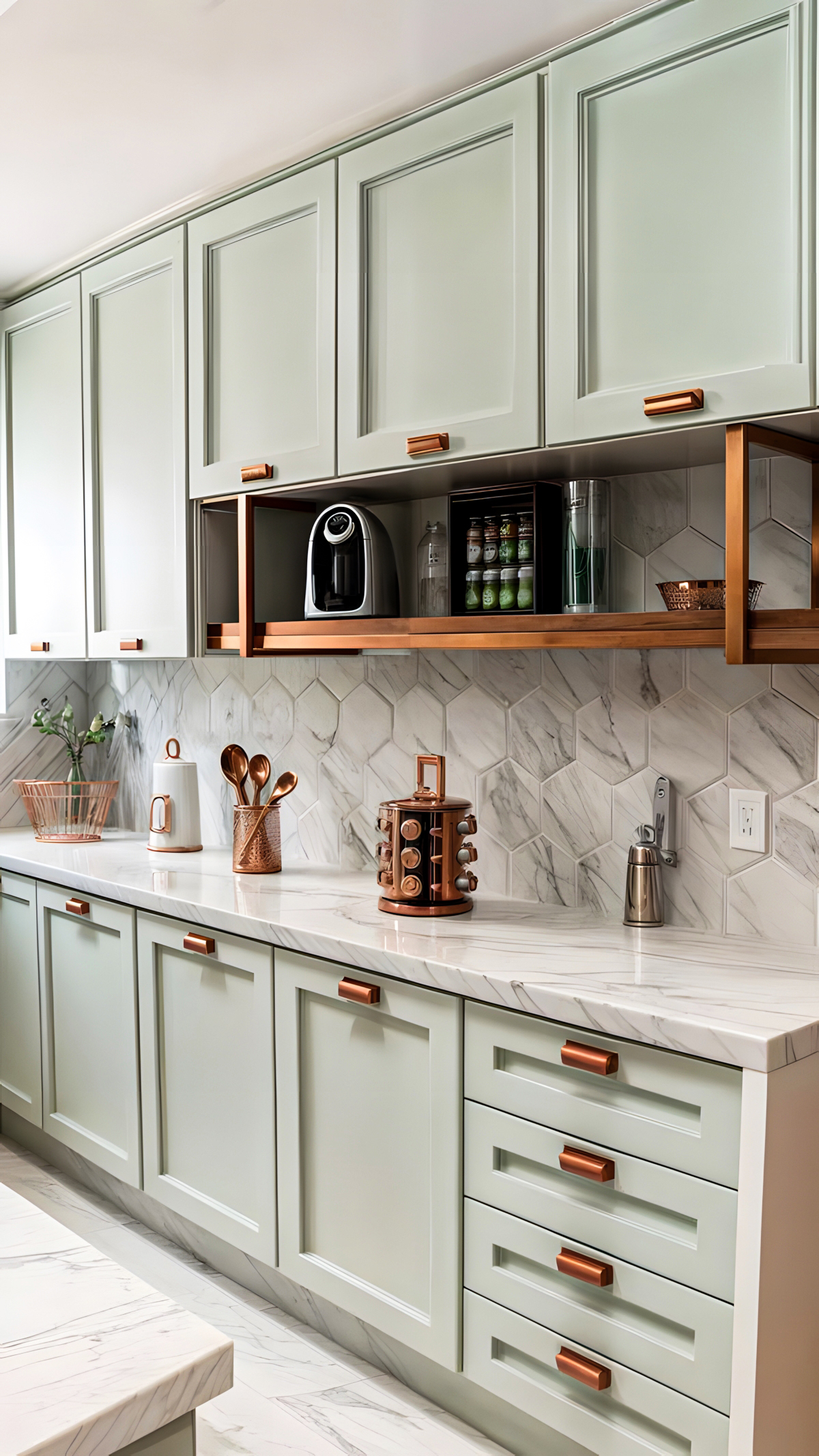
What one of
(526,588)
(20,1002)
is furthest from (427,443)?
(20,1002)

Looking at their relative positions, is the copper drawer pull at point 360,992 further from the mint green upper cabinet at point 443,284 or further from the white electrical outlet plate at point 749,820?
the mint green upper cabinet at point 443,284

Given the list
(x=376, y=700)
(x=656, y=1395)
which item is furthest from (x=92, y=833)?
(x=656, y=1395)

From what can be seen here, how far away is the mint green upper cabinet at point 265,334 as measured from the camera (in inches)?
95.2

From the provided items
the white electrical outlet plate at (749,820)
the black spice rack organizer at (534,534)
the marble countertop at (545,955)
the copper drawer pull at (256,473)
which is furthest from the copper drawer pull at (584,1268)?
the copper drawer pull at (256,473)

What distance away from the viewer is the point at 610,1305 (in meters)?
1.63

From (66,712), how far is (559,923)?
200cm

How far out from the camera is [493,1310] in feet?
5.90

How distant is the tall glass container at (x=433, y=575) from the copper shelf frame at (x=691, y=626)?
134 millimetres

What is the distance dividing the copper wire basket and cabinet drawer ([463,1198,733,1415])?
6.41 feet

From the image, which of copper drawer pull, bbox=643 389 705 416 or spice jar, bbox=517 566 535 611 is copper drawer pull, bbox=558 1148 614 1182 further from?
copper drawer pull, bbox=643 389 705 416

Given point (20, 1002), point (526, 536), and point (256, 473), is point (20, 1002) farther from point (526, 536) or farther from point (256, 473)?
point (526, 536)

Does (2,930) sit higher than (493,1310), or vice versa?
(2,930)

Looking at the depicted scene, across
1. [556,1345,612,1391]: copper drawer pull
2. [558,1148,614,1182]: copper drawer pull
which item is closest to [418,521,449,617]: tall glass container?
[558,1148,614,1182]: copper drawer pull

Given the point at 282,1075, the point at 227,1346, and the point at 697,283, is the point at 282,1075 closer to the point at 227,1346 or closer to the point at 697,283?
the point at 227,1346
